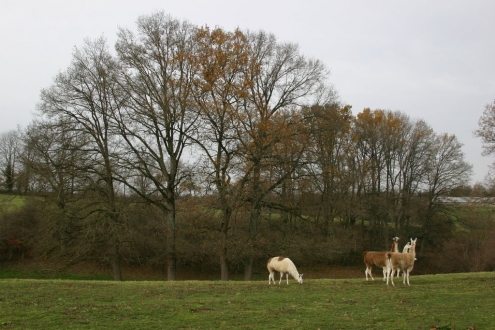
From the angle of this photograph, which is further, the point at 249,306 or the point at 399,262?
the point at 399,262

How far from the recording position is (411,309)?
14.3m

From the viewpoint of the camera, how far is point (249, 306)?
1509cm

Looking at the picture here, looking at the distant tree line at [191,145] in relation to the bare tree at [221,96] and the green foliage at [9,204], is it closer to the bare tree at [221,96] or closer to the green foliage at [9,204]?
the bare tree at [221,96]

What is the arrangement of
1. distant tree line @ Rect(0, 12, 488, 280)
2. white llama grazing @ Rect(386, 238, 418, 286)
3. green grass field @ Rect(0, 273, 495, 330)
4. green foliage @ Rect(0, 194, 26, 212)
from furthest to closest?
green foliage @ Rect(0, 194, 26, 212) < distant tree line @ Rect(0, 12, 488, 280) < white llama grazing @ Rect(386, 238, 418, 286) < green grass field @ Rect(0, 273, 495, 330)

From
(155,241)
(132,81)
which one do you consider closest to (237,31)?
(132,81)

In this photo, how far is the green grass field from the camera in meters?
12.2

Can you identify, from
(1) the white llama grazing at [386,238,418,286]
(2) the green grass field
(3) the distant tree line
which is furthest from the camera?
(3) the distant tree line

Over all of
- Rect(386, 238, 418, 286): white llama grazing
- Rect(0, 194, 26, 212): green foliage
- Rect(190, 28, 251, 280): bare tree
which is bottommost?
Rect(386, 238, 418, 286): white llama grazing

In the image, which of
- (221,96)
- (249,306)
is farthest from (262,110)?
(249,306)

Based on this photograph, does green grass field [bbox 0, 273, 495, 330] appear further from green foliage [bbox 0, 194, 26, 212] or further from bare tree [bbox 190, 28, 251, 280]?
green foliage [bbox 0, 194, 26, 212]

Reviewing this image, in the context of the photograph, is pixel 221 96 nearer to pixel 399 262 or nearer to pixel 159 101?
pixel 159 101

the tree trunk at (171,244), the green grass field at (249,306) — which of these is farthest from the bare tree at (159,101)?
the green grass field at (249,306)

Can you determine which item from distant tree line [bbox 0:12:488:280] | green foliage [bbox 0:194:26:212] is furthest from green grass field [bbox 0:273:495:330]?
green foliage [bbox 0:194:26:212]

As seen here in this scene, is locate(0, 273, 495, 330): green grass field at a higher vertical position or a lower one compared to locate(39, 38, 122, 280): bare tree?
lower
